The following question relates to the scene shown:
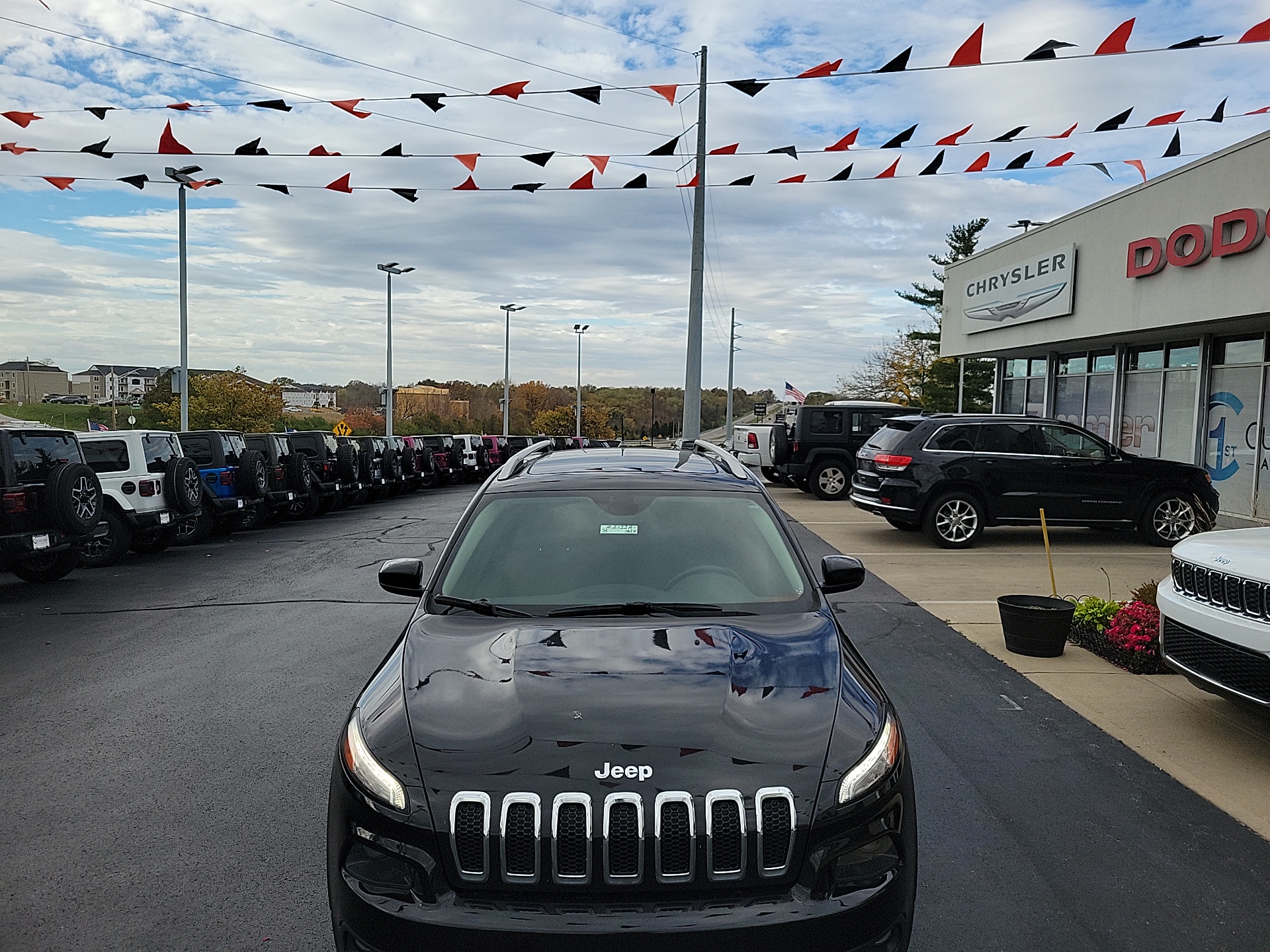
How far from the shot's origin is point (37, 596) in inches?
418

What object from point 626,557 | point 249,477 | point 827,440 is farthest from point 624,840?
point 827,440

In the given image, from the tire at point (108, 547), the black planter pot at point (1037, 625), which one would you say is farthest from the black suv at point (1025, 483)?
the tire at point (108, 547)

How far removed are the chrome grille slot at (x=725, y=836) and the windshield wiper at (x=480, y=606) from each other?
4.45 ft

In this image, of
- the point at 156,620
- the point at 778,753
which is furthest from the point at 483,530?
the point at 156,620

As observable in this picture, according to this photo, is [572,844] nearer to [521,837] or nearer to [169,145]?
[521,837]

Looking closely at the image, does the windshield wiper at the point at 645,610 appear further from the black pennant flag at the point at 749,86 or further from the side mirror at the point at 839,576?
the black pennant flag at the point at 749,86

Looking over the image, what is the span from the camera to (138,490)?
43.1ft

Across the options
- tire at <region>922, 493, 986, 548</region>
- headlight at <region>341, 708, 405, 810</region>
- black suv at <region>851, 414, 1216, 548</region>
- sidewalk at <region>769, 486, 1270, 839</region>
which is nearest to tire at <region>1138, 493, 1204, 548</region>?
black suv at <region>851, 414, 1216, 548</region>

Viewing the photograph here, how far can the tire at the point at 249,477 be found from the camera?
1592 cm

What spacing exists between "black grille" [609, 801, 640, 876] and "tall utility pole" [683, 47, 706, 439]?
2073 centimetres

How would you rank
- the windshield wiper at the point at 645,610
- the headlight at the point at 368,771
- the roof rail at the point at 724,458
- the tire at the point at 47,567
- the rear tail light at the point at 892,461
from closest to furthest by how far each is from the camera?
the headlight at the point at 368,771, the windshield wiper at the point at 645,610, the roof rail at the point at 724,458, the tire at the point at 47,567, the rear tail light at the point at 892,461

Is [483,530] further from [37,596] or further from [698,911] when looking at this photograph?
[37,596]

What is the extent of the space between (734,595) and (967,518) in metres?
10.5

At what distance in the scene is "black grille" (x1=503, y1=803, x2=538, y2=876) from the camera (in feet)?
8.39
